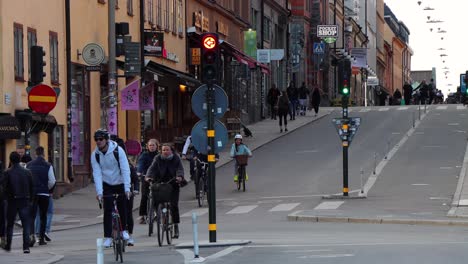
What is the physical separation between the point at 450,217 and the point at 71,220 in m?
8.31

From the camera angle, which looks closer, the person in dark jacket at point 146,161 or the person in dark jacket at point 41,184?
the person in dark jacket at point 41,184

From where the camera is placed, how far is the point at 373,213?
90.1 ft

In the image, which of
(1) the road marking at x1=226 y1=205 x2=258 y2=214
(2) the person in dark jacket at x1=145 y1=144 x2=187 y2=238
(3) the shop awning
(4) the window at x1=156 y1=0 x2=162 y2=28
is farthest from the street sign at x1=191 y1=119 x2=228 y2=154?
(4) the window at x1=156 y1=0 x2=162 y2=28

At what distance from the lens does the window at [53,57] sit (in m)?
33.8

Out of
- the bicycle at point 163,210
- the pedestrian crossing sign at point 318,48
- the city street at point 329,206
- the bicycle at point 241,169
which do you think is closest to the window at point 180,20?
the city street at point 329,206

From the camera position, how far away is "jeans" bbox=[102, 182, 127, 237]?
17656 millimetres

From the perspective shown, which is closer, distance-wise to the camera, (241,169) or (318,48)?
(241,169)

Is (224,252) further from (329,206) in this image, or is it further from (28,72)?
(28,72)

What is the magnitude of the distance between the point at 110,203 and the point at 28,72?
14.7 metres

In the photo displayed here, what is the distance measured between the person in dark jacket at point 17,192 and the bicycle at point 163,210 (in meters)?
2.00

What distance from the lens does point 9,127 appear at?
29.4m

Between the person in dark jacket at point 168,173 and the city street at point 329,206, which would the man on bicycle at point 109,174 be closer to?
the city street at point 329,206

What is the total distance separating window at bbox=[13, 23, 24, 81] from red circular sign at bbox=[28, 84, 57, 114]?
627 cm

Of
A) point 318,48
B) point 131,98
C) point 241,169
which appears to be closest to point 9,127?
point 131,98
